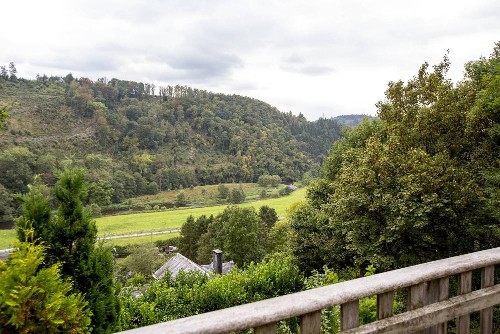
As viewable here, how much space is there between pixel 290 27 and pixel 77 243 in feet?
64.1

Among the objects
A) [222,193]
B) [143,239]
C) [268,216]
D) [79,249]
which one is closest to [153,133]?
[222,193]

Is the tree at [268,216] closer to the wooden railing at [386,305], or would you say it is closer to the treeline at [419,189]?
the treeline at [419,189]

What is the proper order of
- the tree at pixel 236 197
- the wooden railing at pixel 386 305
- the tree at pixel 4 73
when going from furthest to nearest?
the tree at pixel 4 73, the tree at pixel 236 197, the wooden railing at pixel 386 305

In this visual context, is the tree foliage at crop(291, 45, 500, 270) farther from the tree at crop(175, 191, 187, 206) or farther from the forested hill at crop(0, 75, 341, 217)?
the tree at crop(175, 191, 187, 206)

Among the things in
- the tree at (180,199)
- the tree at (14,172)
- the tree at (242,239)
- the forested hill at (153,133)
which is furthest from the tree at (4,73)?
the tree at (242,239)

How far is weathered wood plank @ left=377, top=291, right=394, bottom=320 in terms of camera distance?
1.52 meters

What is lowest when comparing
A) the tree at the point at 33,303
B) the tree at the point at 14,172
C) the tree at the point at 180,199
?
the tree at the point at 180,199

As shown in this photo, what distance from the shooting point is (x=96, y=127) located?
312 feet

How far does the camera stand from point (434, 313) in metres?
1.61

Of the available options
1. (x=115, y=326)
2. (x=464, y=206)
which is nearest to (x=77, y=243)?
(x=115, y=326)

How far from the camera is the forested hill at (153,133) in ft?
274

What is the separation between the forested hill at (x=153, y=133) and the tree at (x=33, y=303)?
69.0 m

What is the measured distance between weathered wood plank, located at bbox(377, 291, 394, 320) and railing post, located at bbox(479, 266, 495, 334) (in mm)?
651

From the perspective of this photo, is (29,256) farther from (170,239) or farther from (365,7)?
(170,239)
